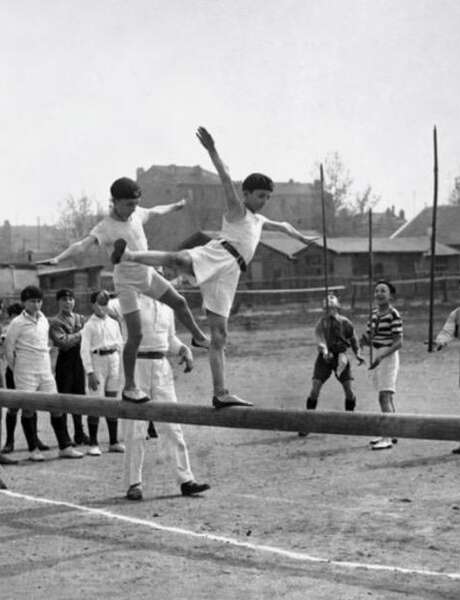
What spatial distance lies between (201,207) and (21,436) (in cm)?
6944

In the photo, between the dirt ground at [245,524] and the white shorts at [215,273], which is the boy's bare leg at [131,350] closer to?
the white shorts at [215,273]

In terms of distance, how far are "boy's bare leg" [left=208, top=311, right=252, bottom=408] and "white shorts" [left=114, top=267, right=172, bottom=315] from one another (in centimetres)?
64

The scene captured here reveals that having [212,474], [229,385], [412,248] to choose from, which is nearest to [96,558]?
[212,474]

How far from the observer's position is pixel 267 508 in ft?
28.3

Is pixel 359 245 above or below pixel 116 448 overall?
above

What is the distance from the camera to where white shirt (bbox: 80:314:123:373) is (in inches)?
476

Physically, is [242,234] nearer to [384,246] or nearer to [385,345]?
[385,345]

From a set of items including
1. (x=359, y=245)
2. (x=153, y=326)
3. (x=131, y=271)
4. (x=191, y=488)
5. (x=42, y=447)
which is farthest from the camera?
(x=359, y=245)

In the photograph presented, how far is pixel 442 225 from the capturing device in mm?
76875

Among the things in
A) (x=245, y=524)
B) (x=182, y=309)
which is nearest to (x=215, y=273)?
(x=182, y=309)

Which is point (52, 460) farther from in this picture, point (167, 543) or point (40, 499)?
point (167, 543)

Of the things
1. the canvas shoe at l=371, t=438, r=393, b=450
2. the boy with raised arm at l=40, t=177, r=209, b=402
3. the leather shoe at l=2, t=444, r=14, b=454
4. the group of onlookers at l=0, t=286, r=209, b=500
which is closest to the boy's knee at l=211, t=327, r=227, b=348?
the boy with raised arm at l=40, t=177, r=209, b=402

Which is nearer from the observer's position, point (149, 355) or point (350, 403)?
point (149, 355)

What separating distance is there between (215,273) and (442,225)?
236ft
